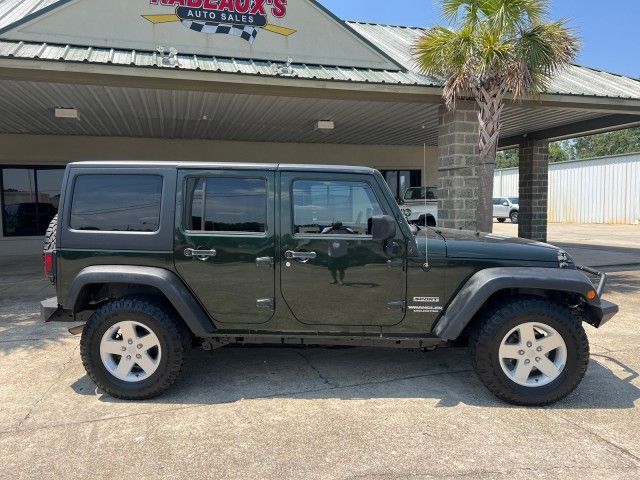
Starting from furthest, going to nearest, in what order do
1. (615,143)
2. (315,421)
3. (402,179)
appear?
(615,143)
(402,179)
(315,421)

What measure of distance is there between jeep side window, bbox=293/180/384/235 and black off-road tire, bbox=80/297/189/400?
1.29 metres

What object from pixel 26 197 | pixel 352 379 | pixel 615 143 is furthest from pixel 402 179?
pixel 615 143

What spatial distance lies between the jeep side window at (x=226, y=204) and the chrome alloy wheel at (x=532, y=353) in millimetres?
2145

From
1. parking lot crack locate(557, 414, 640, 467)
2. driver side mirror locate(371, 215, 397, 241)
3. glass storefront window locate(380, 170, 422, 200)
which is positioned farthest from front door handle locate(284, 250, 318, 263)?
glass storefront window locate(380, 170, 422, 200)

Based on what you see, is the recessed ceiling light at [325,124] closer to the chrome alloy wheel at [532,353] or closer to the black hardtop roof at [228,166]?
the black hardtop roof at [228,166]

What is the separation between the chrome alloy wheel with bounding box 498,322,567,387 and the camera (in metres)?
3.55

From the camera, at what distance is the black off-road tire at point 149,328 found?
3596 millimetres

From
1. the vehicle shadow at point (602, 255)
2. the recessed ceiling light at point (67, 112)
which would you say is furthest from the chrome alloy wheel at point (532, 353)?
the recessed ceiling light at point (67, 112)

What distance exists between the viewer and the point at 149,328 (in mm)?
3602

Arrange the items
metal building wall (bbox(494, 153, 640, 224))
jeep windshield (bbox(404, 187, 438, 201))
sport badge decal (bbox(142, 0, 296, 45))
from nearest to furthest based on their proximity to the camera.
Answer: sport badge decal (bbox(142, 0, 296, 45)) → jeep windshield (bbox(404, 187, 438, 201)) → metal building wall (bbox(494, 153, 640, 224))

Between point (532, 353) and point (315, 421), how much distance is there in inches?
68.9

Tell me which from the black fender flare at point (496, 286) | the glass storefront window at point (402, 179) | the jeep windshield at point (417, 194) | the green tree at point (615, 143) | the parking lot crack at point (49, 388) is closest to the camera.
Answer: the parking lot crack at point (49, 388)

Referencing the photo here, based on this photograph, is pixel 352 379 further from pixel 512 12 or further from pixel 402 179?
pixel 402 179

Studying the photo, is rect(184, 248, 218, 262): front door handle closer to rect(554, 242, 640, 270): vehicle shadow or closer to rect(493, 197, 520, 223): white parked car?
rect(554, 242, 640, 270): vehicle shadow
